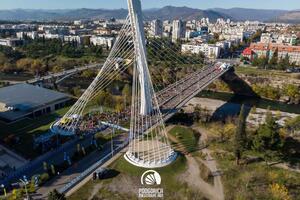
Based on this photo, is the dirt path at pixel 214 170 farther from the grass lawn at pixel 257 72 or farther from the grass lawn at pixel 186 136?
the grass lawn at pixel 257 72

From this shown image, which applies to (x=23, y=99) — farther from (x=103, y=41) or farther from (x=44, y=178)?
(x=103, y=41)

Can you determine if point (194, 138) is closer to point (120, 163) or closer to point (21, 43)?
point (120, 163)

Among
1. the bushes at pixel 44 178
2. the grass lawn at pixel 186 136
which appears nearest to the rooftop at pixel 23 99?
the bushes at pixel 44 178

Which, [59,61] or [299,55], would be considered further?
[59,61]

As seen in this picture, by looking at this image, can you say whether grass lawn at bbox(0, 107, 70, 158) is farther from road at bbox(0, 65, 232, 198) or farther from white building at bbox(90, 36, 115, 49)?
white building at bbox(90, 36, 115, 49)

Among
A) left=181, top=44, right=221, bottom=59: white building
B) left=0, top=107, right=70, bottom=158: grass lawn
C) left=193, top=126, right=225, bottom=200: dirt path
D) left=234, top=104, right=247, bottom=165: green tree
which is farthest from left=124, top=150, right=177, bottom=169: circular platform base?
left=181, top=44, right=221, bottom=59: white building

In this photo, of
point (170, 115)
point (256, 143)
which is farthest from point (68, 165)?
point (256, 143)
